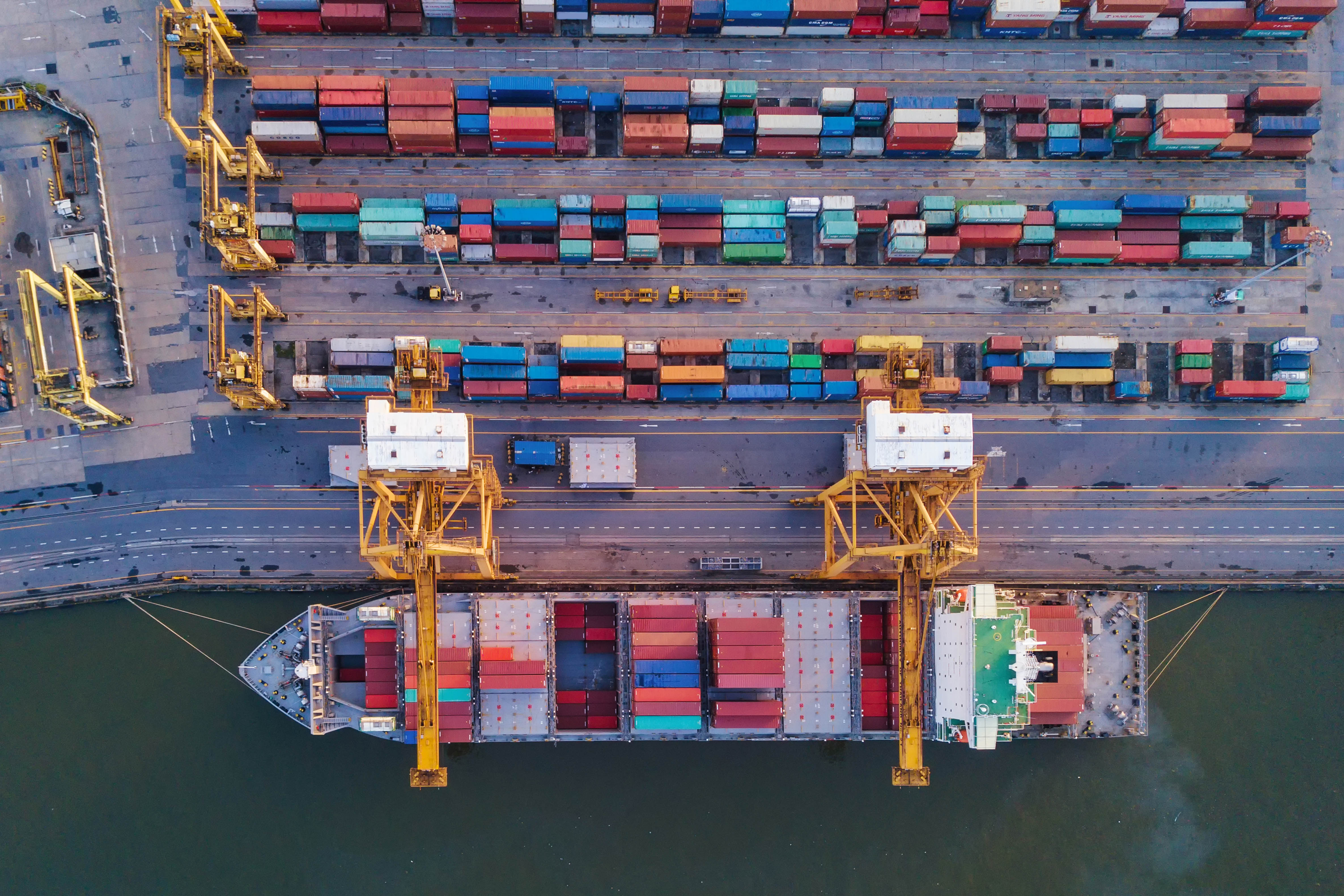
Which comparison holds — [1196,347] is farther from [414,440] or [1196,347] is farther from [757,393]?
[414,440]

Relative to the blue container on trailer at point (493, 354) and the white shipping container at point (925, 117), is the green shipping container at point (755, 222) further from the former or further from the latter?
the blue container on trailer at point (493, 354)

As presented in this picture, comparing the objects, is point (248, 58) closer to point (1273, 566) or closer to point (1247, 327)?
point (1247, 327)

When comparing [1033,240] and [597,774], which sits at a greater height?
[1033,240]

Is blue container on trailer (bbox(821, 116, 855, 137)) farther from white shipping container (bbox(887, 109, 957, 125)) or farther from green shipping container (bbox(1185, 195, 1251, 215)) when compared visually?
green shipping container (bbox(1185, 195, 1251, 215))

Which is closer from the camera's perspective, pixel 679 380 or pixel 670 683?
pixel 670 683

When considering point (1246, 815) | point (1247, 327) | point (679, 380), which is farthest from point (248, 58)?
point (1246, 815)

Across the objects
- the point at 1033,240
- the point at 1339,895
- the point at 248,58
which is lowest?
the point at 1339,895

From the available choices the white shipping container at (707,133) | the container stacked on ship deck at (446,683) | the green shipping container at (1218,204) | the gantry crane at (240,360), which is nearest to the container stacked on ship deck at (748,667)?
the container stacked on ship deck at (446,683)
